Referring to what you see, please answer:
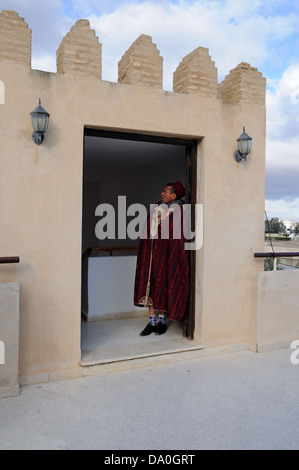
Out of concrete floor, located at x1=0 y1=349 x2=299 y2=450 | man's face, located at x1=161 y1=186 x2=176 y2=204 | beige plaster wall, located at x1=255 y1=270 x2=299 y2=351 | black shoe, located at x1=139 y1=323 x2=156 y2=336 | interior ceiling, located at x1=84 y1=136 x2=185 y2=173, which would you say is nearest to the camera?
concrete floor, located at x1=0 y1=349 x2=299 y2=450

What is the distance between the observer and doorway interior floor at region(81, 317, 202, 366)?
3.75 meters

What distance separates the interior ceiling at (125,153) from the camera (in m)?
5.09

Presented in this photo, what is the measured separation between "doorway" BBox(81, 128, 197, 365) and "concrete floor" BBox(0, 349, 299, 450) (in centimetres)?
43

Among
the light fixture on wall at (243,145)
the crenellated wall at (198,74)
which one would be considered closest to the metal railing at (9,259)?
the crenellated wall at (198,74)

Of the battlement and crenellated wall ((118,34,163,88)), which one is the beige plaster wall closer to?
the battlement

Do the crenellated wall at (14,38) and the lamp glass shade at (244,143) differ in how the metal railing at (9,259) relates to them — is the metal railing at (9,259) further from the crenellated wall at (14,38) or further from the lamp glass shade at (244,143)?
the lamp glass shade at (244,143)

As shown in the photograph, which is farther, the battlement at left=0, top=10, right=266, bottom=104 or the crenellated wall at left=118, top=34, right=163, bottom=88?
the crenellated wall at left=118, top=34, right=163, bottom=88

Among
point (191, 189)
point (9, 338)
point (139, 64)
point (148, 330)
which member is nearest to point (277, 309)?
point (148, 330)

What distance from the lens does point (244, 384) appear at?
11.2 feet

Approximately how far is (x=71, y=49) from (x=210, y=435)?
3.35m

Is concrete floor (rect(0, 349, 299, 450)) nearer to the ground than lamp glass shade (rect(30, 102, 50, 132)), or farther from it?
nearer to the ground

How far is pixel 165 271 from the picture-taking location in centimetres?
455

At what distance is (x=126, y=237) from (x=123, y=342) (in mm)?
4533

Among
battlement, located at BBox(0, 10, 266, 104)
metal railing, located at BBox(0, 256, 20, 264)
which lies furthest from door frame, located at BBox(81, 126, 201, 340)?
metal railing, located at BBox(0, 256, 20, 264)
